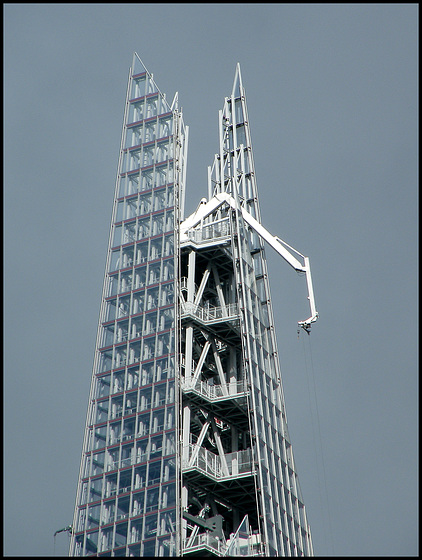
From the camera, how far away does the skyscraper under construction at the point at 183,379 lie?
80.9 meters

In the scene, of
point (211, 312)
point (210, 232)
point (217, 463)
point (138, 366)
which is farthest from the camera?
point (210, 232)

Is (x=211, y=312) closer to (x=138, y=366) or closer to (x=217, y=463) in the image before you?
(x=138, y=366)

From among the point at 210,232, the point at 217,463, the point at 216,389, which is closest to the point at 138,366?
the point at 216,389

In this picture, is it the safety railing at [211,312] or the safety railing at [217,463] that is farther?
the safety railing at [211,312]

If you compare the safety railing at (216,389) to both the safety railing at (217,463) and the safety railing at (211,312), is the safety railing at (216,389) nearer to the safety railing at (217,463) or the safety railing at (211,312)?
the safety railing at (217,463)

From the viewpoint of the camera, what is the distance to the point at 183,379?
284ft

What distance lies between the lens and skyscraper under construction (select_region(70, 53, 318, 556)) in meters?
80.9

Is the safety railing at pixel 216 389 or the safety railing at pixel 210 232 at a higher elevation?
the safety railing at pixel 210 232

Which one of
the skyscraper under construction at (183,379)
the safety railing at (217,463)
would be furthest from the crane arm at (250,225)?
the safety railing at (217,463)

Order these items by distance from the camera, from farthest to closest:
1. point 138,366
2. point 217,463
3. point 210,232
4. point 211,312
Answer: point 210,232, point 211,312, point 138,366, point 217,463

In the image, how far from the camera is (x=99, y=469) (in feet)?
276

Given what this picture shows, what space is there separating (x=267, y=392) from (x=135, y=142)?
26.5 meters

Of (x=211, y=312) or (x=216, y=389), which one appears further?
(x=211, y=312)

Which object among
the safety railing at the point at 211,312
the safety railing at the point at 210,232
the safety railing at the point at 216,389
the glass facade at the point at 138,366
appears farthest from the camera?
the safety railing at the point at 210,232
